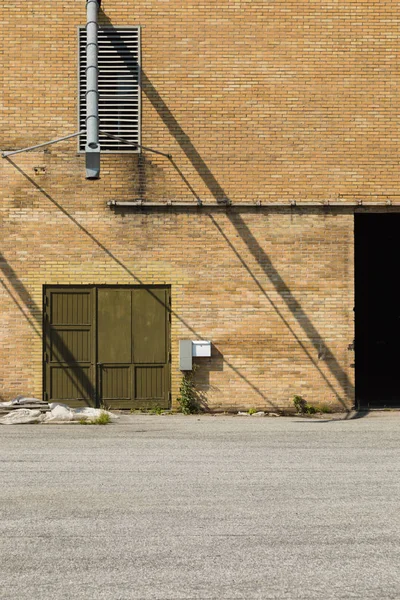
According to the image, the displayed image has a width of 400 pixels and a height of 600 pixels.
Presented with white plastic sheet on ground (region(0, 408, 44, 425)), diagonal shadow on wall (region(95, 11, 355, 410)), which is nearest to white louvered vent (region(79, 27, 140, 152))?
diagonal shadow on wall (region(95, 11, 355, 410))

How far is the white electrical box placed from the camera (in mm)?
18094

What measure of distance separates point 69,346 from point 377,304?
1011 centimetres

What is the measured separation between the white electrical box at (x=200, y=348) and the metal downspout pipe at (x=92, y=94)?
3934 mm

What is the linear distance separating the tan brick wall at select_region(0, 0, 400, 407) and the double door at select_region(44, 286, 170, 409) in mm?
293

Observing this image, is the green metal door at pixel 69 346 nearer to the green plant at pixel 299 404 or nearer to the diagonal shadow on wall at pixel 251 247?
the diagonal shadow on wall at pixel 251 247

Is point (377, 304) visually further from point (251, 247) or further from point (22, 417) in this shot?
point (22, 417)

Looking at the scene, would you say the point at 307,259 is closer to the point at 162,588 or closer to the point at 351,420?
the point at 351,420

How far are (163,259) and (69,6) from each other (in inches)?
220

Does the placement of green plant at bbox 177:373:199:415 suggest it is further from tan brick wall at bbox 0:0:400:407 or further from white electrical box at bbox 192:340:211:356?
white electrical box at bbox 192:340:211:356

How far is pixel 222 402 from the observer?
18.2 metres

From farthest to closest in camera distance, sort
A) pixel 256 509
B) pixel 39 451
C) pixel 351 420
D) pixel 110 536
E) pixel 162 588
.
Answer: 1. pixel 351 420
2. pixel 39 451
3. pixel 256 509
4. pixel 110 536
5. pixel 162 588

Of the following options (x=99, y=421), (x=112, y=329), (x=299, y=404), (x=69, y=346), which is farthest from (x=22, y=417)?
(x=299, y=404)

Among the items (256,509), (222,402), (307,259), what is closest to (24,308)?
(222,402)

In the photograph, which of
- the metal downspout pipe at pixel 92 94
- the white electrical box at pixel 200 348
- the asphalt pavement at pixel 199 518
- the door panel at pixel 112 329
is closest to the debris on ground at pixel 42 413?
the door panel at pixel 112 329
